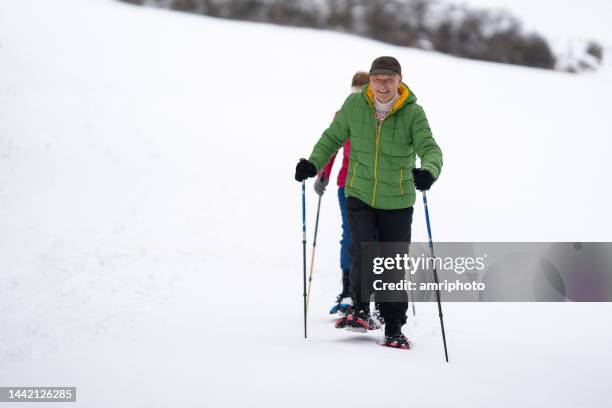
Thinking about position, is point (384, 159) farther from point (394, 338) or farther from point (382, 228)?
point (394, 338)

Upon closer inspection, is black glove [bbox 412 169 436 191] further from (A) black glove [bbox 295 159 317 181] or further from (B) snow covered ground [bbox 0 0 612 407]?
(B) snow covered ground [bbox 0 0 612 407]

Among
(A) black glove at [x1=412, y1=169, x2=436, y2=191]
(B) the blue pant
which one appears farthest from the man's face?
(B) the blue pant

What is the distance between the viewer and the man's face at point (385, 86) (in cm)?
414

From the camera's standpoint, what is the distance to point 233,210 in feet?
31.7

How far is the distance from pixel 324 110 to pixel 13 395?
1137 cm

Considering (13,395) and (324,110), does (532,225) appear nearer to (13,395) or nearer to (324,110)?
(324,110)

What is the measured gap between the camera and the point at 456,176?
1182 cm

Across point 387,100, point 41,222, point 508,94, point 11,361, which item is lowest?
point 11,361

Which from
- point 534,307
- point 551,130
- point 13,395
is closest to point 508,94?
point 551,130

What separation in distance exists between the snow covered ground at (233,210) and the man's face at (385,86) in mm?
1723

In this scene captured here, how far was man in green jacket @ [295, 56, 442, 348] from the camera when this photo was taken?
13.8 ft

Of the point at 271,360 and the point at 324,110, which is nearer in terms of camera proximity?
the point at 271,360

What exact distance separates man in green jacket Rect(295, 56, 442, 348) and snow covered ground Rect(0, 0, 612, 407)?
76 cm

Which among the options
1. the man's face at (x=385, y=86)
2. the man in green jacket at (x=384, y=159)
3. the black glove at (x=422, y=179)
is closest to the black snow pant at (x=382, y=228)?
the man in green jacket at (x=384, y=159)
